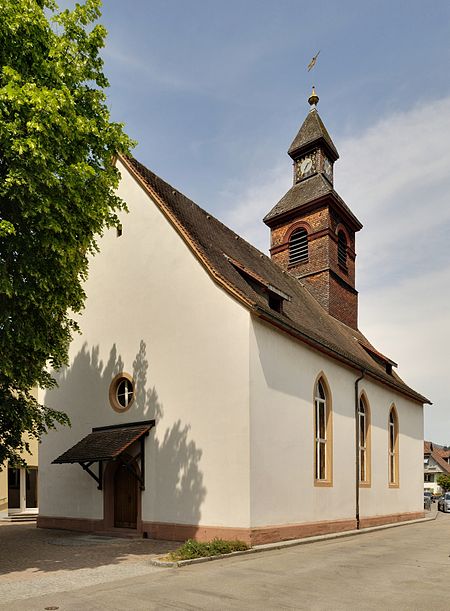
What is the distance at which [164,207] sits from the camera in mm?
15250

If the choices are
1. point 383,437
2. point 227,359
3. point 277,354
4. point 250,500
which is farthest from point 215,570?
point 383,437

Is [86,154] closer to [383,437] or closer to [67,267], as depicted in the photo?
[67,267]

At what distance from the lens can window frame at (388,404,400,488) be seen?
73.3 ft

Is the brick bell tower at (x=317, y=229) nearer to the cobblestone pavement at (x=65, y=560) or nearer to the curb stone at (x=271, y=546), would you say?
the curb stone at (x=271, y=546)

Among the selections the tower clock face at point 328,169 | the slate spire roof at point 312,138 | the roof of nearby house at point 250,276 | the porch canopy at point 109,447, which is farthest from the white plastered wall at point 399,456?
the slate spire roof at point 312,138

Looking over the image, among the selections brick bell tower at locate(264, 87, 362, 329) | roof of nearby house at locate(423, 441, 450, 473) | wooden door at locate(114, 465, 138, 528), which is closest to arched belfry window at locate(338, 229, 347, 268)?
brick bell tower at locate(264, 87, 362, 329)

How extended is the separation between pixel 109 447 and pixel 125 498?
6.42 ft

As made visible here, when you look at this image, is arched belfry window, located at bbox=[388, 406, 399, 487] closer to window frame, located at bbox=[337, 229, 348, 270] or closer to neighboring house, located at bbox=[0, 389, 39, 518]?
window frame, located at bbox=[337, 229, 348, 270]

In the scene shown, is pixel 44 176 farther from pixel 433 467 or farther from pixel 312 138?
pixel 433 467

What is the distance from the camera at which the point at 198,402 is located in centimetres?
1352

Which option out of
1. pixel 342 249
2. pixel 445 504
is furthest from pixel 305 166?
pixel 445 504

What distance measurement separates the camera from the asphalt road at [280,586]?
288 inches

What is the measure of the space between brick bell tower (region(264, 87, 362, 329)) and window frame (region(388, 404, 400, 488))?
5120 mm

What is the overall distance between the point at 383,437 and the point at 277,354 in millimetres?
9821
